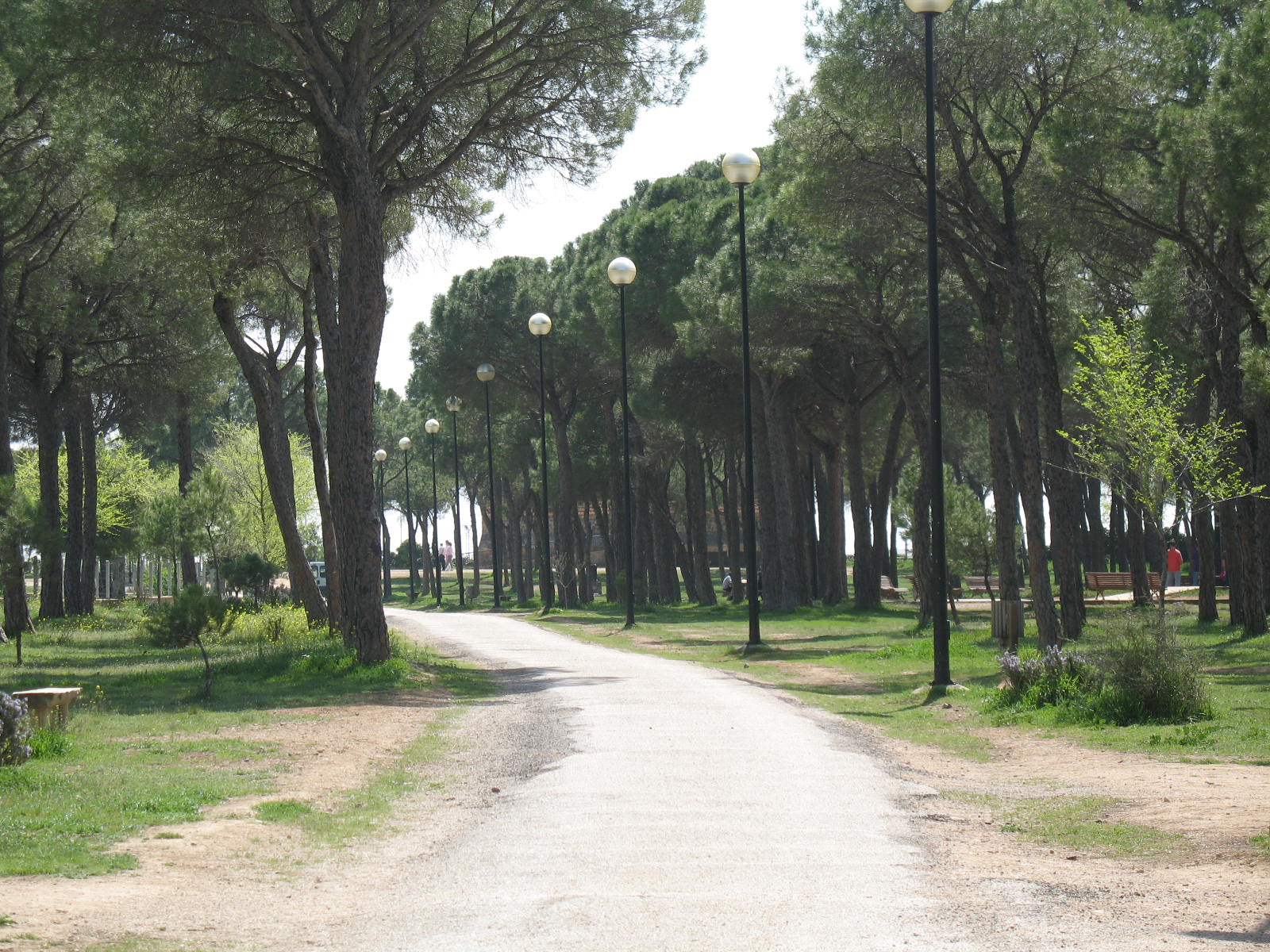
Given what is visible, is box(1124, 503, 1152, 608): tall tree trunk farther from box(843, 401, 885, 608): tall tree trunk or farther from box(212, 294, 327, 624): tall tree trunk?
box(212, 294, 327, 624): tall tree trunk

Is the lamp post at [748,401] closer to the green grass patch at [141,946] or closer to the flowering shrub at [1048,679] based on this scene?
the flowering shrub at [1048,679]

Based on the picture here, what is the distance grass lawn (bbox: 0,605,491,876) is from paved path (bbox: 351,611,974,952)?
154cm

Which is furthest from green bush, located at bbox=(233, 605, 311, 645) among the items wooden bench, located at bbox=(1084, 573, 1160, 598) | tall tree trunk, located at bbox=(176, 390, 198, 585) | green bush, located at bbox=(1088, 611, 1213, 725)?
wooden bench, located at bbox=(1084, 573, 1160, 598)

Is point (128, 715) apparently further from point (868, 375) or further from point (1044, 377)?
point (868, 375)

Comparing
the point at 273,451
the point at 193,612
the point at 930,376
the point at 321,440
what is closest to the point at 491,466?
the point at 321,440

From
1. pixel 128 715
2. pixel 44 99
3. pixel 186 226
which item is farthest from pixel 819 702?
pixel 44 99

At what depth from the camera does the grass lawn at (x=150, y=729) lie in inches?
277

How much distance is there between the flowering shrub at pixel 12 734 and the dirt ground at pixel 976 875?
5.95 ft

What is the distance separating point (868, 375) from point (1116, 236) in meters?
10.3

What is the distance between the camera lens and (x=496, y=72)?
19688 mm

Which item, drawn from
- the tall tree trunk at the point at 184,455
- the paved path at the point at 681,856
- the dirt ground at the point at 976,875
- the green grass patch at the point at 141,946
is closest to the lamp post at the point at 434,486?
the tall tree trunk at the point at 184,455

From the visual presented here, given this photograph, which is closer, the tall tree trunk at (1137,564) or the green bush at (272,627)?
the green bush at (272,627)

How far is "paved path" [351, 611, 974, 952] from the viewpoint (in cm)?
508

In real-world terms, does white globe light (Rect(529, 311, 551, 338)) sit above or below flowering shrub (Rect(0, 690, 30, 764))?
above
